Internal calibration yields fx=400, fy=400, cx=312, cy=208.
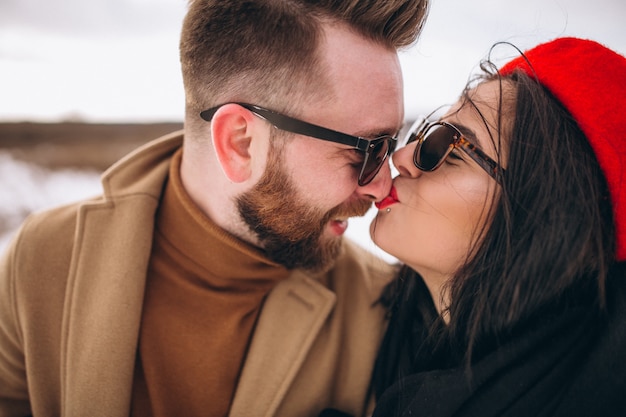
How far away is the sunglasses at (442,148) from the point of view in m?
1.46

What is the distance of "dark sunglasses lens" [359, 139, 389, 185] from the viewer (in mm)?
1708

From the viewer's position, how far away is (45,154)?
610 cm

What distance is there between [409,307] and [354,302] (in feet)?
0.92

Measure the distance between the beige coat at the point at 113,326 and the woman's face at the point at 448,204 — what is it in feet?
1.59

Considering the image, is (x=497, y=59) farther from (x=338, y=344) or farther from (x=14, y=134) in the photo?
(x=14, y=134)

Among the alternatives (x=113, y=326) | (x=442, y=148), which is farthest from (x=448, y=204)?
(x=113, y=326)

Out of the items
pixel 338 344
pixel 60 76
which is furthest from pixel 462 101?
pixel 60 76

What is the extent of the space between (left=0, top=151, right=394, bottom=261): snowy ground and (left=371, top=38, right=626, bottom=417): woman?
2136mm

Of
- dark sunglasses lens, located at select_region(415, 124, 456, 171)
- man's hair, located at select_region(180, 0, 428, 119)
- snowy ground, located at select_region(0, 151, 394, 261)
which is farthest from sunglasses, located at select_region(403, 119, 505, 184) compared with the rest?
snowy ground, located at select_region(0, 151, 394, 261)

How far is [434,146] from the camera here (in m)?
1.56

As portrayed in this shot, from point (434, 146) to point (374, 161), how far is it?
0.27 m

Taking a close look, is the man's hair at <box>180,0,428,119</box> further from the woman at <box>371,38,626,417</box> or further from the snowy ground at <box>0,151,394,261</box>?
the snowy ground at <box>0,151,394,261</box>

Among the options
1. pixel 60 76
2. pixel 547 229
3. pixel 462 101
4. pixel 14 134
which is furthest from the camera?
pixel 14 134

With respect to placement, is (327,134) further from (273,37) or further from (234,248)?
(234,248)
